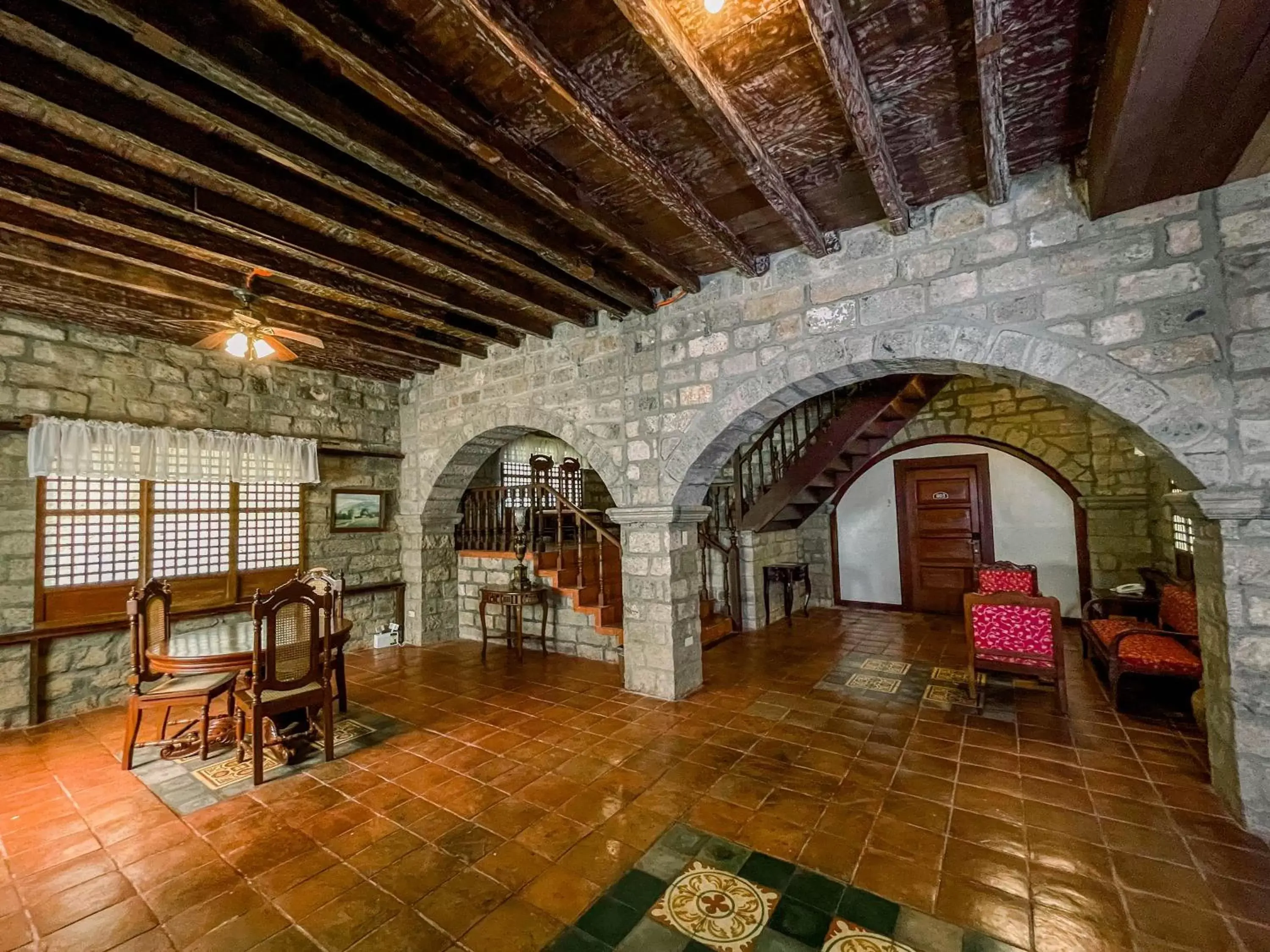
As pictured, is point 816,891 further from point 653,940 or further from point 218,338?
point 218,338

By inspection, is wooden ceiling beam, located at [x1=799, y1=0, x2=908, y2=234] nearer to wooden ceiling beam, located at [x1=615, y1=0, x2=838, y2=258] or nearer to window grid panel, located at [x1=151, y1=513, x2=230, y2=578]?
wooden ceiling beam, located at [x1=615, y1=0, x2=838, y2=258]

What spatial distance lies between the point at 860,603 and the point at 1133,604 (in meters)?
3.12

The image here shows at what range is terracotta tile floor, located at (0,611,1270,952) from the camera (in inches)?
74.5

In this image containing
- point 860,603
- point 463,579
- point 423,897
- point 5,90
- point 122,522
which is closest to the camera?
point 5,90

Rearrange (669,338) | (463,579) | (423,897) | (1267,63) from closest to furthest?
(1267,63) → (423,897) → (669,338) → (463,579)

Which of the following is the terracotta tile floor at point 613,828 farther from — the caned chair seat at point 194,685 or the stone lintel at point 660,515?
the stone lintel at point 660,515

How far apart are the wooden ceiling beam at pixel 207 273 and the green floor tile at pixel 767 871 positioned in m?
3.94

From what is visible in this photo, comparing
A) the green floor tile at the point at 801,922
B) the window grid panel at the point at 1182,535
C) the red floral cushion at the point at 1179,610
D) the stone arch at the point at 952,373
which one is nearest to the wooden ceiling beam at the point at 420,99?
the stone arch at the point at 952,373

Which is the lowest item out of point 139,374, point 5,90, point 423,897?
point 423,897

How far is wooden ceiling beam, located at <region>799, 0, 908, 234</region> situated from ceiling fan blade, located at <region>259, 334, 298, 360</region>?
10.8 feet

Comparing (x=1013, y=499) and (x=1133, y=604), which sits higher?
(x=1013, y=499)

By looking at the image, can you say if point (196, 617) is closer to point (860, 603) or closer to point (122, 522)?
point (122, 522)

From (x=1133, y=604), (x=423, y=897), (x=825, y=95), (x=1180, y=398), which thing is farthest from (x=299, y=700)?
(x=1133, y=604)

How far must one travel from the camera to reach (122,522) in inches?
173
